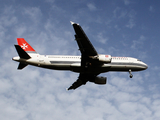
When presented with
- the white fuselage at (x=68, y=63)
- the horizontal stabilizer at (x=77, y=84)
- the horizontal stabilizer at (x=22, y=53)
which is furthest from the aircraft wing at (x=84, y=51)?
the horizontal stabilizer at (x=22, y=53)

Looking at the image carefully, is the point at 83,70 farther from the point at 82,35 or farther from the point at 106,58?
the point at 82,35

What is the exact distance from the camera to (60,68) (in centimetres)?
4625

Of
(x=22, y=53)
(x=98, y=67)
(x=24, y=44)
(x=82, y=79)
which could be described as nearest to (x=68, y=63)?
(x=98, y=67)

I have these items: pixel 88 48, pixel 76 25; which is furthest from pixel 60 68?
pixel 76 25

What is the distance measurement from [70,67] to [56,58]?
11.8 ft

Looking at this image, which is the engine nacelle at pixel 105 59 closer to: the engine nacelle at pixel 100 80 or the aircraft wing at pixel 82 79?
the aircraft wing at pixel 82 79

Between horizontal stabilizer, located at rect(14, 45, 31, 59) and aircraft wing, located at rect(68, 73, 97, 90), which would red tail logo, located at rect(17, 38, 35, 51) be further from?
aircraft wing, located at rect(68, 73, 97, 90)

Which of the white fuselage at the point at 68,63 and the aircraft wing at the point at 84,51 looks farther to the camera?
the white fuselage at the point at 68,63

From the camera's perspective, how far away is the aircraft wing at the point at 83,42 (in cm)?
3632

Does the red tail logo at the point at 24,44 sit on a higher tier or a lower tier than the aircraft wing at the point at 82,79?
higher

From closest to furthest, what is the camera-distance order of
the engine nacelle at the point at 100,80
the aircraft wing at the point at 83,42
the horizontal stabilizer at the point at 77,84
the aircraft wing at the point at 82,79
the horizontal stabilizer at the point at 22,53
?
the aircraft wing at the point at 83,42, the horizontal stabilizer at the point at 22,53, the aircraft wing at the point at 82,79, the engine nacelle at the point at 100,80, the horizontal stabilizer at the point at 77,84

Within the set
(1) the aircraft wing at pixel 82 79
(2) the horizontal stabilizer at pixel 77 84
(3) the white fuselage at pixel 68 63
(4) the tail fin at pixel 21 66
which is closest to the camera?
(3) the white fuselage at pixel 68 63

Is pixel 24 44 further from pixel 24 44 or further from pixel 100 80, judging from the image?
pixel 100 80

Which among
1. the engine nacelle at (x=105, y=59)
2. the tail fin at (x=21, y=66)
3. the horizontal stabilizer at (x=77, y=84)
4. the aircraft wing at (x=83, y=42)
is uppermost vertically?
the aircraft wing at (x=83, y=42)
